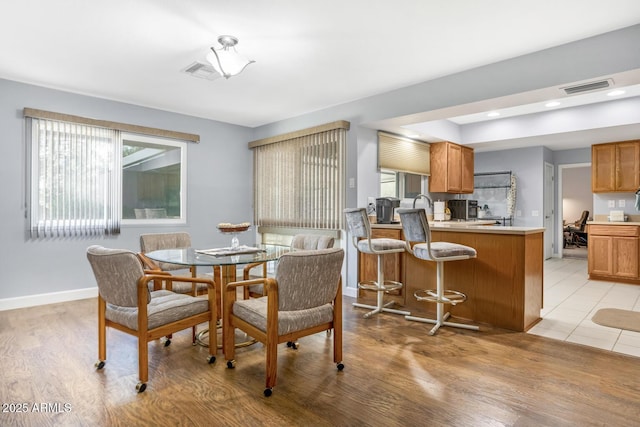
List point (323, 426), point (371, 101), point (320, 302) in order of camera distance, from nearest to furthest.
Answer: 1. point (323, 426)
2. point (320, 302)
3. point (371, 101)

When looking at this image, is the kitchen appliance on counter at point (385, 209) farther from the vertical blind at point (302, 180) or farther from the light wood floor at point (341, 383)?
the light wood floor at point (341, 383)

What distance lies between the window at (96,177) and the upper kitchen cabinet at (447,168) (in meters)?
3.93

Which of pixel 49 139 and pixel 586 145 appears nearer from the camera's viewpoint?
pixel 49 139

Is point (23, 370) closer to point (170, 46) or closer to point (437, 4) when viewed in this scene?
point (170, 46)

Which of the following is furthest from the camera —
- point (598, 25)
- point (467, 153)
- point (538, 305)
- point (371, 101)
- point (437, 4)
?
point (467, 153)

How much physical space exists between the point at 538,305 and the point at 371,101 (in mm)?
2856

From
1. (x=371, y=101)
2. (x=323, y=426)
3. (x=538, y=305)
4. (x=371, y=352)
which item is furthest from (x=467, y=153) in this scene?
(x=323, y=426)

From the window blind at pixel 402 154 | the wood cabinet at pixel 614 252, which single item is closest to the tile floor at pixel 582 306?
the wood cabinet at pixel 614 252

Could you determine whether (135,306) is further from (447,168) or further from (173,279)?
(447,168)

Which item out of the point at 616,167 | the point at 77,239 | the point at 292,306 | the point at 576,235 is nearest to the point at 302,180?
the point at 77,239

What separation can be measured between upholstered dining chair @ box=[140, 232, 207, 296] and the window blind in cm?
270

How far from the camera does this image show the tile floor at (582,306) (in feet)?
9.83

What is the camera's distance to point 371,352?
2.77 meters

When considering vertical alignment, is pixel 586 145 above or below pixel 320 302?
above
